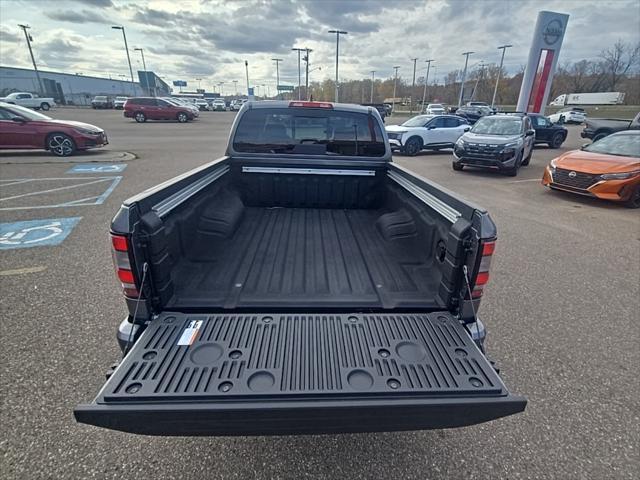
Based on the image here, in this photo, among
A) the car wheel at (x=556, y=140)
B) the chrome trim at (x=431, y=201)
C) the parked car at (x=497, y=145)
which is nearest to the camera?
the chrome trim at (x=431, y=201)

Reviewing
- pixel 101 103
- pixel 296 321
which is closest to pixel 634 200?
pixel 296 321

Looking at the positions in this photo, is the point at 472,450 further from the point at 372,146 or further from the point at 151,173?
the point at 151,173

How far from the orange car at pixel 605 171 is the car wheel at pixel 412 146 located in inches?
256

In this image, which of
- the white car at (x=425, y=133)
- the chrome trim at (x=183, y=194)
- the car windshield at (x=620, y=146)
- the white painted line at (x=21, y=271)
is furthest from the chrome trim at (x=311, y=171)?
the white car at (x=425, y=133)

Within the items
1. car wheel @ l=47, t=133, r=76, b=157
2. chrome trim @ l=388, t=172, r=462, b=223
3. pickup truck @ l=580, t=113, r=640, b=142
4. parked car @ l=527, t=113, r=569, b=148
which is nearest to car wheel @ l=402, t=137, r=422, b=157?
parked car @ l=527, t=113, r=569, b=148

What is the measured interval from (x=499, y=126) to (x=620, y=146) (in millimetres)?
3735

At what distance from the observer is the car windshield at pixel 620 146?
25.1ft

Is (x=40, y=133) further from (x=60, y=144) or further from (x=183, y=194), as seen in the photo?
(x=183, y=194)

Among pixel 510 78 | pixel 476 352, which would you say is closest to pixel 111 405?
pixel 476 352

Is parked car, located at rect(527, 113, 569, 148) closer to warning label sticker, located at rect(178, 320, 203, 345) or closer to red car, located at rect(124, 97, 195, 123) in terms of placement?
warning label sticker, located at rect(178, 320, 203, 345)

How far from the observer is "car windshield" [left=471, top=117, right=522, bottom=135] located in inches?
426

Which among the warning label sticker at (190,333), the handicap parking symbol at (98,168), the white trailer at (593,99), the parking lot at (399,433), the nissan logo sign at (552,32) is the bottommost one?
the parking lot at (399,433)

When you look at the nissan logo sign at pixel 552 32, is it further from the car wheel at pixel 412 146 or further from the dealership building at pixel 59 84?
the dealership building at pixel 59 84

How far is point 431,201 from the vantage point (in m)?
2.41
